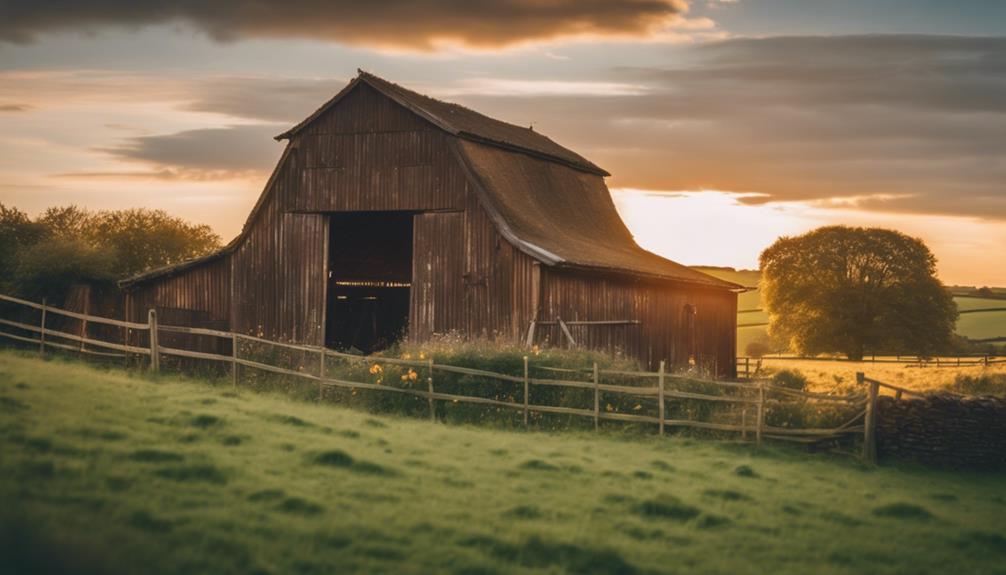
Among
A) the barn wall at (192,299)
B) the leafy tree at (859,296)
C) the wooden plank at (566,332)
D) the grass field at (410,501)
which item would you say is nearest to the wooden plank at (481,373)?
the grass field at (410,501)

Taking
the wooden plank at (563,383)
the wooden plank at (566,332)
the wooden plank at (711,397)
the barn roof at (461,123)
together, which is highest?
the barn roof at (461,123)

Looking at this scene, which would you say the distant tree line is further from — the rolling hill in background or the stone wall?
the rolling hill in background

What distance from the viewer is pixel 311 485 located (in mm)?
11539

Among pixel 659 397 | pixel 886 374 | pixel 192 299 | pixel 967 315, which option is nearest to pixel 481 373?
pixel 659 397

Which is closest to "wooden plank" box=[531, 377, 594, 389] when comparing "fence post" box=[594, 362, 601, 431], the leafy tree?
"fence post" box=[594, 362, 601, 431]

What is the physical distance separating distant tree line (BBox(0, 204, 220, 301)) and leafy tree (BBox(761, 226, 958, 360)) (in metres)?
34.0

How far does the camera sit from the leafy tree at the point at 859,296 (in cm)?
5781

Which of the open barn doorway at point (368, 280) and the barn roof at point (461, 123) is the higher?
the barn roof at point (461, 123)

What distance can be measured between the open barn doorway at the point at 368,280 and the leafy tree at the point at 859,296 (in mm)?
31250

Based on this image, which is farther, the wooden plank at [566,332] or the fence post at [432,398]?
the wooden plank at [566,332]

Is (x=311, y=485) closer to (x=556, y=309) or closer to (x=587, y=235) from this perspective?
(x=556, y=309)

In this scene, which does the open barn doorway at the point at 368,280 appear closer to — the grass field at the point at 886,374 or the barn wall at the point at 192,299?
the barn wall at the point at 192,299

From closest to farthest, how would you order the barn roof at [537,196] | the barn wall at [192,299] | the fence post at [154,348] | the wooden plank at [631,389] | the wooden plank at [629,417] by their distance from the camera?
the wooden plank at [629,417] → the wooden plank at [631,389] → the fence post at [154,348] → the barn roof at [537,196] → the barn wall at [192,299]

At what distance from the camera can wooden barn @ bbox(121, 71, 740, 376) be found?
26125 millimetres
